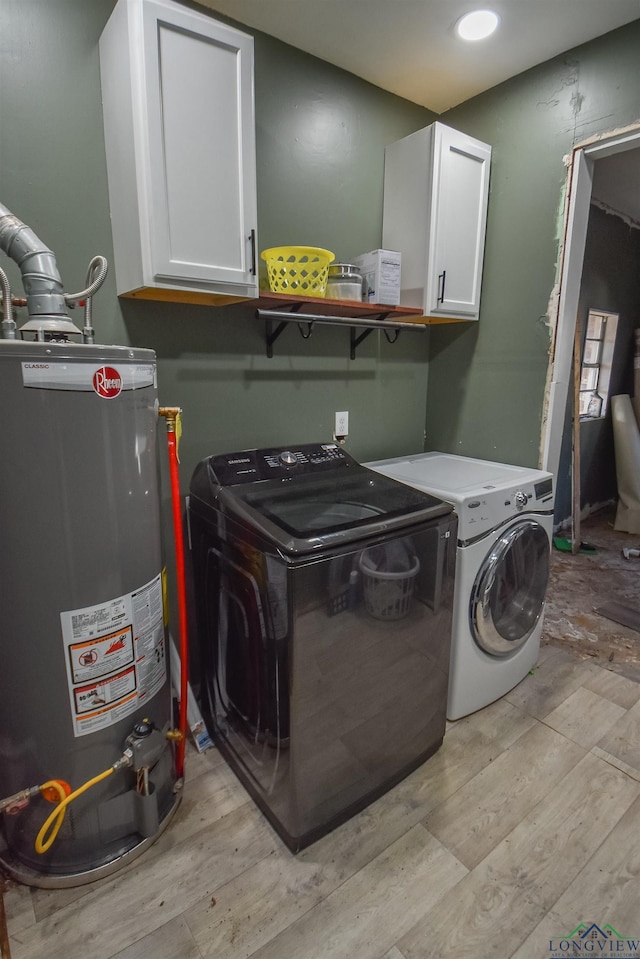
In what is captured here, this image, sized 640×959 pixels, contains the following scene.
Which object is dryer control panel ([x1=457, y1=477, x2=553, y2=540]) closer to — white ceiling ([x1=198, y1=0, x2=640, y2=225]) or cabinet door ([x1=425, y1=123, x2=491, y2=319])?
cabinet door ([x1=425, y1=123, x2=491, y2=319])

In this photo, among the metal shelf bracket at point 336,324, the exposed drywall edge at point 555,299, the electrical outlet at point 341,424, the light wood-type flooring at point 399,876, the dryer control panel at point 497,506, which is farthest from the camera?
the electrical outlet at point 341,424

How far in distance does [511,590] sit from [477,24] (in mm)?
2037

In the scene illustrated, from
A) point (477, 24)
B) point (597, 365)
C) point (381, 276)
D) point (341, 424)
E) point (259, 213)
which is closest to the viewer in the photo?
point (477, 24)

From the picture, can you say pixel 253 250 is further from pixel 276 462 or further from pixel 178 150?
pixel 276 462

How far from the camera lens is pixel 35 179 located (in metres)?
1.35

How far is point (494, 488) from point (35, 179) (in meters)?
1.75

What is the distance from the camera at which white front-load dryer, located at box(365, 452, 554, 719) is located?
1628 mm

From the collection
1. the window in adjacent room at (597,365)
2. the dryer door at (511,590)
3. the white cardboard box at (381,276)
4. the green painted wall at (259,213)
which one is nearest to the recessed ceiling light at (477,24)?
the green painted wall at (259,213)

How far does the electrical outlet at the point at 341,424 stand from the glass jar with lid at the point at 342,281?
553 millimetres

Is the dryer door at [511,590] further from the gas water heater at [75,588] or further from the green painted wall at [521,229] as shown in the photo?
the gas water heater at [75,588]

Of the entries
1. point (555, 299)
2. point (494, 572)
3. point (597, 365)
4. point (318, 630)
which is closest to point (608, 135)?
point (555, 299)

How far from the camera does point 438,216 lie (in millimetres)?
1901

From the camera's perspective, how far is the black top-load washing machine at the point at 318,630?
119cm

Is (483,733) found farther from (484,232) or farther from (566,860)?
(484,232)
